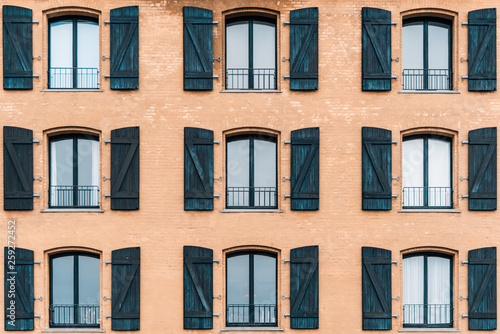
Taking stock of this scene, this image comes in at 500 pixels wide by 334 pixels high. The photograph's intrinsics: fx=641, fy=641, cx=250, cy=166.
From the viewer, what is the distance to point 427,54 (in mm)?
17219

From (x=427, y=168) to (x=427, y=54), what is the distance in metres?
3.06

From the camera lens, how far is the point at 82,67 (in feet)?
56.0

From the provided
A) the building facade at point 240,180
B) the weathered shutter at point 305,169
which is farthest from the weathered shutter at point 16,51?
the weathered shutter at point 305,169

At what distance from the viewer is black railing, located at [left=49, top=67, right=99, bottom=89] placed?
1694 cm

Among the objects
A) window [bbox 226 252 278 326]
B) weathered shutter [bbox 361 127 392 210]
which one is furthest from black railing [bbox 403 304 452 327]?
window [bbox 226 252 278 326]

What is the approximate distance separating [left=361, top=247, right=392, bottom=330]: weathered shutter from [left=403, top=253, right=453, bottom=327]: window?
2.37ft

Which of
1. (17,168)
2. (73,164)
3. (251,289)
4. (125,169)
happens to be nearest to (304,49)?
(125,169)

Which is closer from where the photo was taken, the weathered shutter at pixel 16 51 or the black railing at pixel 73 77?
the weathered shutter at pixel 16 51

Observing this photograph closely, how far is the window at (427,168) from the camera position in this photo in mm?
17000

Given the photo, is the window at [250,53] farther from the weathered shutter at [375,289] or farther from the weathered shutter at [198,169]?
the weathered shutter at [375,289]

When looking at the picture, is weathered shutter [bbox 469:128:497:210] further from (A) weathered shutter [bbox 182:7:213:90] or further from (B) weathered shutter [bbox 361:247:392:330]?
(A) weathered shutter [bbox 182:7:213:90]

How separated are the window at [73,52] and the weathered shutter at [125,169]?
172 cm

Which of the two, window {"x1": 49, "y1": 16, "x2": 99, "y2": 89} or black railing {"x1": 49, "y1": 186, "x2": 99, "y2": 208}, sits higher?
window {"x1": 49, "y1": 16, "x2": 99, "y2": 89}

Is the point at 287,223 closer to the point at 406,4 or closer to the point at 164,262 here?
the point at 164,262
